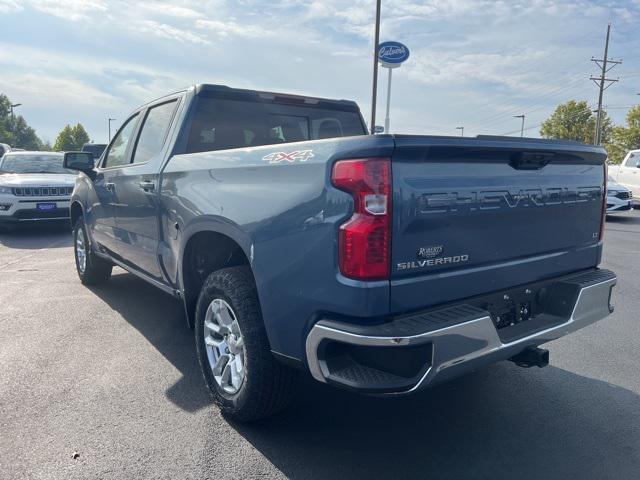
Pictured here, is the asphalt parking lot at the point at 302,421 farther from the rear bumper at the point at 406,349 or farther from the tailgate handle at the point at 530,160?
the tailgate handle at the point at 530,160

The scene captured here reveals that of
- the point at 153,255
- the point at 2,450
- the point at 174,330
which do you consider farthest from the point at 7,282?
the point at 2,450

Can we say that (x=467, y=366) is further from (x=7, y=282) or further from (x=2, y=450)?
(x=7, y=282)

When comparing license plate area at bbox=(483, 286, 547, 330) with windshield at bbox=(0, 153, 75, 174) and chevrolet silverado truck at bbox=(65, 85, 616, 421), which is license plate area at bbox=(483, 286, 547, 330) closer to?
chevrolet silverado truck at bbox=(65, 85, 616, 421)

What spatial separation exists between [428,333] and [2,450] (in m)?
2.28

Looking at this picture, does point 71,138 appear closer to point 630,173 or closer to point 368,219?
point 630,173

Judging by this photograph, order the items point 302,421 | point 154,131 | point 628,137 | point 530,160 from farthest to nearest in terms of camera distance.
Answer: point 628,137 → point 154,131 → point 302,421 → point 530,160

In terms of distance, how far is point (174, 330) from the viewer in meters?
4.86

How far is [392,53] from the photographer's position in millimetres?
17422

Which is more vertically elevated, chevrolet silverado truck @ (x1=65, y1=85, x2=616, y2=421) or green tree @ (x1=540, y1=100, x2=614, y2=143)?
green tree @ (x1=540, y1=100, x2=614, y2=143)

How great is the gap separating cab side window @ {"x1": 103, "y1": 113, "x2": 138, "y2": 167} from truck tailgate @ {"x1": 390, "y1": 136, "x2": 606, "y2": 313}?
11.0 feet

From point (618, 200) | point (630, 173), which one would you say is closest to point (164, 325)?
point (618, 200)

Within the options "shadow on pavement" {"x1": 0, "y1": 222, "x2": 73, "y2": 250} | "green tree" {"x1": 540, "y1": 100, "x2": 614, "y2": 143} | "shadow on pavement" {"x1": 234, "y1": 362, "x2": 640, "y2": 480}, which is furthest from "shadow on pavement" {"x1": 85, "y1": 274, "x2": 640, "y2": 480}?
"green tree" {"x1": 540, "y1": 100, "x2": 614, "y2": 143}

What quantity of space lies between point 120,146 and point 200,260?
2.18 meters

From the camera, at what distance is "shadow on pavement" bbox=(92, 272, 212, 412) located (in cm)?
359
